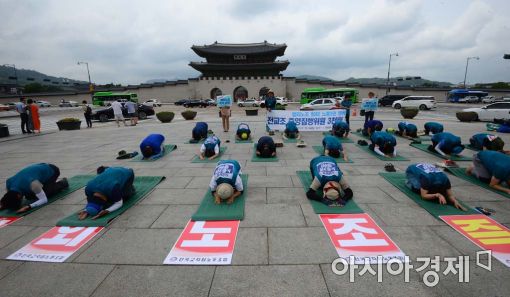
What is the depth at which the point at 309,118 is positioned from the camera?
35.5ft

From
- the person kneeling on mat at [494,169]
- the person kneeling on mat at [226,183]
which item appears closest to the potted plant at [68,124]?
the person kneeling on mat at [226,183]

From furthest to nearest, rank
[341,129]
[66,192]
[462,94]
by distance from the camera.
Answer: [462,94] < [341,129] < [66,192]

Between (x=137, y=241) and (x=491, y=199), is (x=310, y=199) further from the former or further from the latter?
(x=491, y=199)

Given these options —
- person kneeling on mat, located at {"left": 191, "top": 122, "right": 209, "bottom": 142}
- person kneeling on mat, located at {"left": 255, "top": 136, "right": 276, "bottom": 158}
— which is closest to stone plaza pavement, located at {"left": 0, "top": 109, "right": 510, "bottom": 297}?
person kneeling on mat, located at {"left": 255, "top": 136, "right": 276, "bottom": 158}

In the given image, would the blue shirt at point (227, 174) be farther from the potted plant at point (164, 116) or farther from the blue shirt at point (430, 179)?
the potted plant at point (164, 116)

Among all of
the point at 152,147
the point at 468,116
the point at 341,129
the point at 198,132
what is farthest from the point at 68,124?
the point at 468,116

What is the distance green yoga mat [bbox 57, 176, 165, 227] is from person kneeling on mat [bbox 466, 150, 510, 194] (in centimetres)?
674

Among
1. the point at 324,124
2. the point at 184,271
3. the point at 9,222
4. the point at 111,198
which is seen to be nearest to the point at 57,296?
the point at 184,271

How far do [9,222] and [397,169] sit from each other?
25.6ft

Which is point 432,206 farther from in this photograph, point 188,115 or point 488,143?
point 188,115

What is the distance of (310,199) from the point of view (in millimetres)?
4293

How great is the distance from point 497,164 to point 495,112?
558 inches

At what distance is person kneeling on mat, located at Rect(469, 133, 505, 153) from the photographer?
22.2ft

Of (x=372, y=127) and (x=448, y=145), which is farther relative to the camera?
(x=372, y=127)
